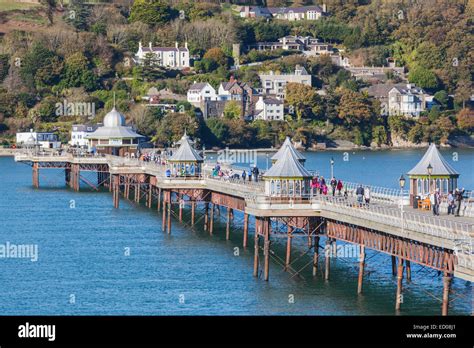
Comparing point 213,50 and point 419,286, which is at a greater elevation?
point 213,50

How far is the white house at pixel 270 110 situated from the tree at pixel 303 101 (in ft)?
6.08

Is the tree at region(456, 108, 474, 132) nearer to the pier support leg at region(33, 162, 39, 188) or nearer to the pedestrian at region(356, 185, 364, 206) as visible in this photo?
the pier support leg at region(33, 162, 39, 188)

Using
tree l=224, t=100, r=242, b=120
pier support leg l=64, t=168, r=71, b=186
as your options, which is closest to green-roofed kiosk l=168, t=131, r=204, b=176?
pier support leg l=64, t=168, r=71, b=186

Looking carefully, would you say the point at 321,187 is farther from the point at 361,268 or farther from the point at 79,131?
the point at 79,131

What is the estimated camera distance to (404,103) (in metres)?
186

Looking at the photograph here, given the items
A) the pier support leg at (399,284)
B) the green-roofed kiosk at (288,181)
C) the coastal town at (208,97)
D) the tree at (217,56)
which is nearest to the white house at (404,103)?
the coastal town at (208,97)

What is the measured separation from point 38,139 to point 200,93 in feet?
116

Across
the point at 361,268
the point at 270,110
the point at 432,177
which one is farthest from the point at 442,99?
the point at 361,268

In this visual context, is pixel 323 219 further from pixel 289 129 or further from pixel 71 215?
pixel 289 129

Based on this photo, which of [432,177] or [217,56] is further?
[217,56]

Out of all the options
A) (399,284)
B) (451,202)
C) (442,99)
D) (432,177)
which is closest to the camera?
(399,284)

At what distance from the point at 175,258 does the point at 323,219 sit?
10.3 metres

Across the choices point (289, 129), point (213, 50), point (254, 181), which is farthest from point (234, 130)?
point (254, 181)

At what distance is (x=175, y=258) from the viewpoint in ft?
218
